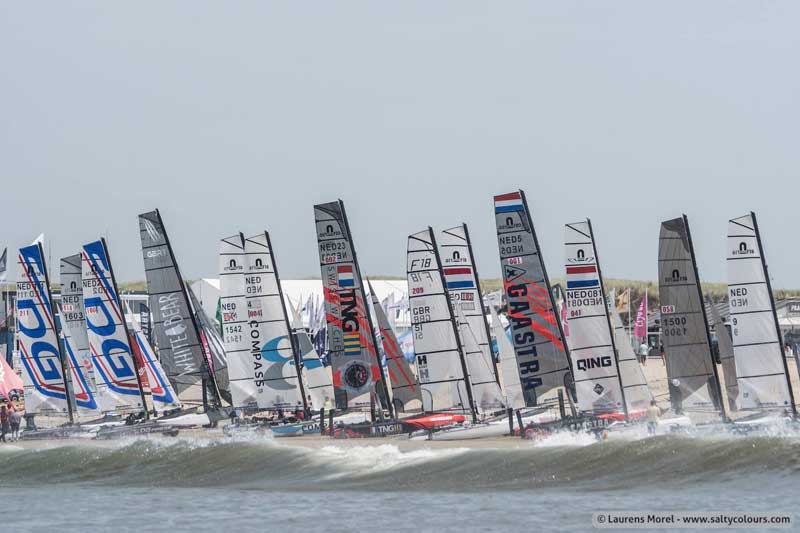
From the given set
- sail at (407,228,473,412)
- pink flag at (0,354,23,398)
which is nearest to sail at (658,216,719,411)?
sail at (407,228,473,412)

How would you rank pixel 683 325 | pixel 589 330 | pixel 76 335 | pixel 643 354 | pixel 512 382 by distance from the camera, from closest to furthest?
pixel 683 325 < pixel 589 330 < pixel 512 382 < pixel 76 335 < pixel 643 354

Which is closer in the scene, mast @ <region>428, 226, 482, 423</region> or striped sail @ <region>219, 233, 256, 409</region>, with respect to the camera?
mast @ <region>428, 226, 482, 423</region>

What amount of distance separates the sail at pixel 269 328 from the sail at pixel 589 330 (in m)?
9.31

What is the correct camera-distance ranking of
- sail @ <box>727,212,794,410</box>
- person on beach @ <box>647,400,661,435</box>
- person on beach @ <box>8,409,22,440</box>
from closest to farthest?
person on beach @ <box>647,400,661,435</box> < sail @ <box>727,212,794,410</box> < person on beach @ <box>8,409,22,440</box>

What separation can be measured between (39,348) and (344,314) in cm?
1003

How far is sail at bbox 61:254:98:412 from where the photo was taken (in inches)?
1608

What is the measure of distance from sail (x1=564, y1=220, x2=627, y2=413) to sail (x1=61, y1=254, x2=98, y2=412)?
16.0 m

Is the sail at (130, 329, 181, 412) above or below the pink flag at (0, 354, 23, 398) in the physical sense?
below

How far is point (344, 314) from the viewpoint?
3781 centimetres

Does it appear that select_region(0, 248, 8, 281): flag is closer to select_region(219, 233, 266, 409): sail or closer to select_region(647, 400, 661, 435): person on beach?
select_region(219, 233, 266, 409): sail

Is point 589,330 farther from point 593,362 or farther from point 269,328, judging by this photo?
point 269,328

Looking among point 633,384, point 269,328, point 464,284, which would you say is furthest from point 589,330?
point 269,328

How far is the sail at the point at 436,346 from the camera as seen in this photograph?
34750 millimetres

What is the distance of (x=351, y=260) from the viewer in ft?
125
